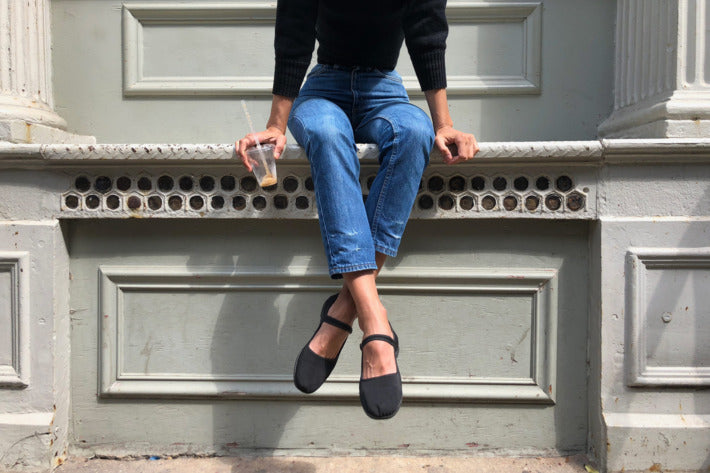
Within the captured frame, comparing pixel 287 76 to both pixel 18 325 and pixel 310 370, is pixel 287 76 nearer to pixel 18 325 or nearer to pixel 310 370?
pixel 310 370

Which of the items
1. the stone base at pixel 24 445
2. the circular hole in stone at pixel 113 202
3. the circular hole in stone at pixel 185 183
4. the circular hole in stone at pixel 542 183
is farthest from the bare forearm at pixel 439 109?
the stone base at pixel 24 445

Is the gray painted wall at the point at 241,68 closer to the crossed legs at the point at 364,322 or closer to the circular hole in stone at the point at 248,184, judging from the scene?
the circular hole in stone at the point at 248,184

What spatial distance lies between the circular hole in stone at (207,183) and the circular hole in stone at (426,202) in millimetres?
689

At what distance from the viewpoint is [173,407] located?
73.4 inches

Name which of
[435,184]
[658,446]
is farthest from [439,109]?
[658,446]

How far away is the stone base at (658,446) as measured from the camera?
1.72m

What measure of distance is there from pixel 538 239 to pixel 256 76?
A: 130cm

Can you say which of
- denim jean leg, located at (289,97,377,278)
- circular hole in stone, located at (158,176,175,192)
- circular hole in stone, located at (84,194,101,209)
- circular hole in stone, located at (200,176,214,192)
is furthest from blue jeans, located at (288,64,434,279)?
circular hole in stone, located at (84,194,101,209)

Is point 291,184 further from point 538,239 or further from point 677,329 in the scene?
point 677,329

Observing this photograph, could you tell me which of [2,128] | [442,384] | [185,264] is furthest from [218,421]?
[2,128]

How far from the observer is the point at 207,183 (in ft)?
5.89

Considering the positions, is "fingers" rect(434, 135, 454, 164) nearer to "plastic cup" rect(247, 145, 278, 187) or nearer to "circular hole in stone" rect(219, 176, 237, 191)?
"plastic cup" rect(247, 145, 278, 187)

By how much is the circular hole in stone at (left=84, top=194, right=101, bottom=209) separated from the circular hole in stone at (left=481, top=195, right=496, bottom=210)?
4.18 ft

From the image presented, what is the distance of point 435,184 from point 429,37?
46cm
